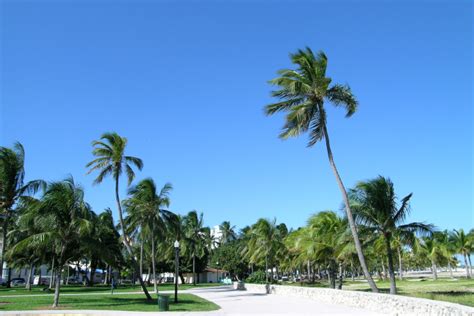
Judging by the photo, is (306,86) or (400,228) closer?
(306,86)

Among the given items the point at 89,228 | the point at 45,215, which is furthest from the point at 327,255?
the point at 45,215

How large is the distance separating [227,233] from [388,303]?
277 feet

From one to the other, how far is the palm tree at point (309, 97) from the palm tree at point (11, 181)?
17066 millimetres

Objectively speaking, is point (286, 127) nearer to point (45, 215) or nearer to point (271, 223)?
point (45, 215)

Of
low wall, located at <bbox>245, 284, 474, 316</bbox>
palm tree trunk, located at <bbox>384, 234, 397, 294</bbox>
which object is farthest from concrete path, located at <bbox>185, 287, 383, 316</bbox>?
palm tree trunk, located at <bbox>384, 234, 397, 294</bbox>

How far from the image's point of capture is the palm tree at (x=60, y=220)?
20812mm

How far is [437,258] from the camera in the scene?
63.5m

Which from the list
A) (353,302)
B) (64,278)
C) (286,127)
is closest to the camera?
(353,302)

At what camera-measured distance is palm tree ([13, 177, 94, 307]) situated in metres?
20.8

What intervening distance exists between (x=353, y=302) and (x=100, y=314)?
444 inches

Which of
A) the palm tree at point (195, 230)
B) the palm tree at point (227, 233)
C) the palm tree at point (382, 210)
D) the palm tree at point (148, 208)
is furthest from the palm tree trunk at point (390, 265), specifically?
the palm tree at point (227, 233)

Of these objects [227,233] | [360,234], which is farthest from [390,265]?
[227,233]

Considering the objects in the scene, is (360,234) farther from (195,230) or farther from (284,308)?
(195,230)

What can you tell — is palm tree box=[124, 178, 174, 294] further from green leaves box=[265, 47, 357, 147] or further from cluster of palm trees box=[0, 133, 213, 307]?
green leaves box=[265, 47, 357, 147]
